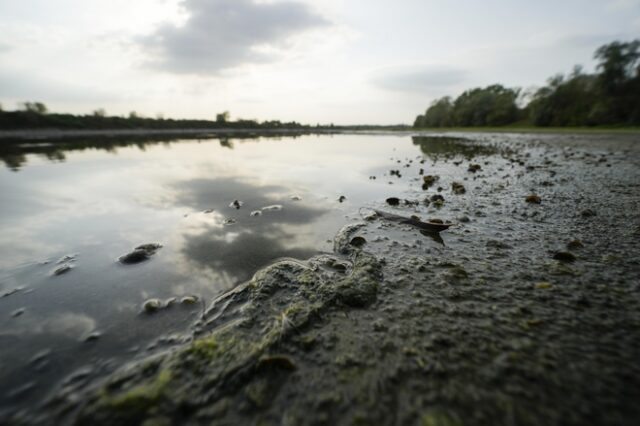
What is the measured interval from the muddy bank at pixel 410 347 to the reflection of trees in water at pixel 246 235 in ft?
1.90

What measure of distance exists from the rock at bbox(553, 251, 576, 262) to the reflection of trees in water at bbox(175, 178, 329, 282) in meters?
3.36

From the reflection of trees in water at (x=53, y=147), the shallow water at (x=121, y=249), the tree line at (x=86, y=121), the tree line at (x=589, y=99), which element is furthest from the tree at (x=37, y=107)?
the tree line at (x=589, y=99)

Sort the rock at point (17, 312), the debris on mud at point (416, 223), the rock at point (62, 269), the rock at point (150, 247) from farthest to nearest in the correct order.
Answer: the debris on mud at point (416, 223) < the rock at point (150, 247) < the rock at point (62, 269) < the rock at point (17, 312)

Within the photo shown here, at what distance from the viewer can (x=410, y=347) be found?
6.84ft

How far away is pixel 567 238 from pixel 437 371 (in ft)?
12.2

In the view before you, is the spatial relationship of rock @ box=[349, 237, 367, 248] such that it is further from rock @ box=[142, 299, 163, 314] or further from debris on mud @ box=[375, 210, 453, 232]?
rock @ box=[142, 299, 163, 314]

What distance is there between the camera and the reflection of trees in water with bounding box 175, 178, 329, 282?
3.86 metres

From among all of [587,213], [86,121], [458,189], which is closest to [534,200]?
[587,213]

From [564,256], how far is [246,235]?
16.2 feet

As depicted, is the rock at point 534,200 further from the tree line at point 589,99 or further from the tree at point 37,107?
the tree at point 37,107

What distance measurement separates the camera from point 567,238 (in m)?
3.87

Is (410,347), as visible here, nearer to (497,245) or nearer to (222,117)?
(497,245)

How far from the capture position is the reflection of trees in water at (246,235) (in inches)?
152

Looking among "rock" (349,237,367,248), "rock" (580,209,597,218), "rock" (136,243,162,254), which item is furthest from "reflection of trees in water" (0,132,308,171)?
"rock" (580,209,597,218)
